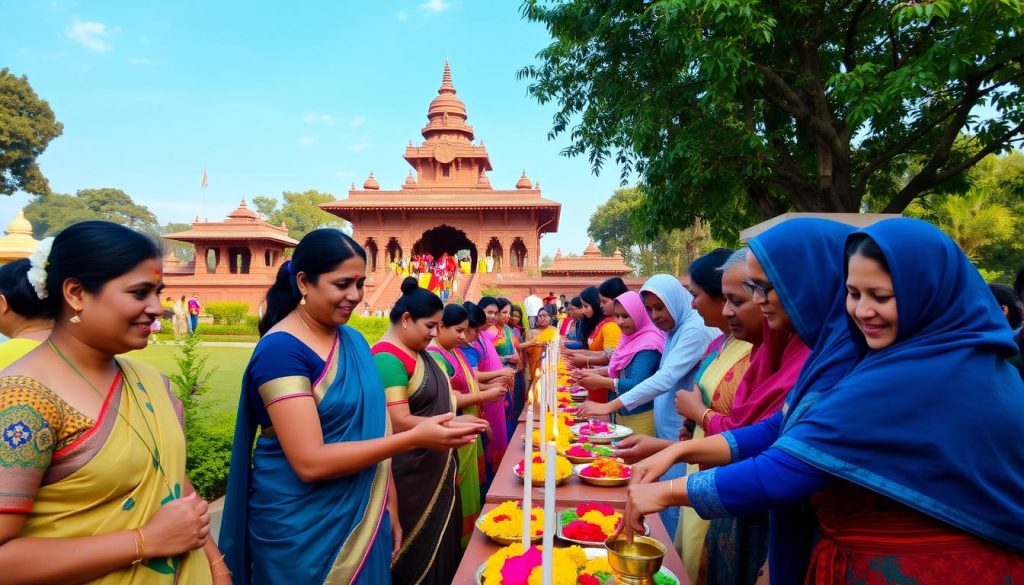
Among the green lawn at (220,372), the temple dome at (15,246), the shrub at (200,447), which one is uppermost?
the temple dome at (15,246)

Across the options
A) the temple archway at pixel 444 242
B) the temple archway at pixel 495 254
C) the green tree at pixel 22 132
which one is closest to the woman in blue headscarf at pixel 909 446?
the temple archway at pixel 495 254

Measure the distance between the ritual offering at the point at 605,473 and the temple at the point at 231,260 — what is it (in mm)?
24017

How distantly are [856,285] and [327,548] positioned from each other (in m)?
1.81

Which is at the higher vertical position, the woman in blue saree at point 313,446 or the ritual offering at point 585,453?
the woman in blue saree at point 313,446

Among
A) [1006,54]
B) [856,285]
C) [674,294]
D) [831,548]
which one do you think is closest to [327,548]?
[831,548]

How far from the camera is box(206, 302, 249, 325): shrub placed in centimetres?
2052

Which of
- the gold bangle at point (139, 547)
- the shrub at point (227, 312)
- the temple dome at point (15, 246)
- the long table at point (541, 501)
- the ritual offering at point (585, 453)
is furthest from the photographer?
the shrub at point (227, 312)

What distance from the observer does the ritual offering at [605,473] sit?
2467 millimetres

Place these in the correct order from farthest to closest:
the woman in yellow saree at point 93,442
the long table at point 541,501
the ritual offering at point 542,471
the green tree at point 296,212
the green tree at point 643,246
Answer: the green tree at point 296,212 → the green tree at point 643,246 → the ritual offering at point 542,471 → the long table at point 541,501 → the woman in yellow saree at point 93,442

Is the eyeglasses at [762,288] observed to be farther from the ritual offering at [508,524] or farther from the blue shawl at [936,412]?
the ritual offering at [508,524]

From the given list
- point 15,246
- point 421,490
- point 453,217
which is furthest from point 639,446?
point 453,217

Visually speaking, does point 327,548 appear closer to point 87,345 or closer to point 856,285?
point 87,345

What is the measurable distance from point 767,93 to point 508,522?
7.97m

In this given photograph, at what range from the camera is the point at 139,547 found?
4.26ft
